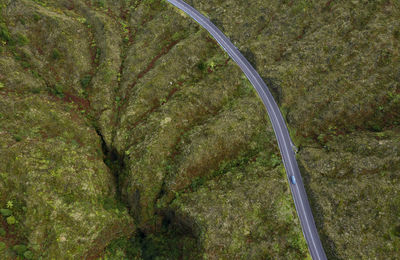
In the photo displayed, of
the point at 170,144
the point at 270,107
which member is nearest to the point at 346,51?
the point at 270,107

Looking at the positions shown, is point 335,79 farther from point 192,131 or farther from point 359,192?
point 192,131

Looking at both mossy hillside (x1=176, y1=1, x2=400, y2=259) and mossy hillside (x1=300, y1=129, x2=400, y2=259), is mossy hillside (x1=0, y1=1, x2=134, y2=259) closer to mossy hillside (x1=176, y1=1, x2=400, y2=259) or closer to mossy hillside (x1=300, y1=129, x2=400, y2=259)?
mossy hillside (x1=300, y1=129, x2=400, y2=259)

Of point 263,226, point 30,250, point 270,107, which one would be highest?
point 270,107

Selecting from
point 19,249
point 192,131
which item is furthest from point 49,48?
point 19,249

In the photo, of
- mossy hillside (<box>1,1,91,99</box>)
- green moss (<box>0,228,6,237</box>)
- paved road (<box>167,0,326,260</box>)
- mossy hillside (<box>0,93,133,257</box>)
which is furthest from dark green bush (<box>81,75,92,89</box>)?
paved road (<box>167,0,326,260</box>)

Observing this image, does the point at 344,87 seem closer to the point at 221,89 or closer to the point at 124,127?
the point at 221,89

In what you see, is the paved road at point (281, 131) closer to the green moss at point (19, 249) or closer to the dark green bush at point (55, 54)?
the dark green bush at point (55, 54)

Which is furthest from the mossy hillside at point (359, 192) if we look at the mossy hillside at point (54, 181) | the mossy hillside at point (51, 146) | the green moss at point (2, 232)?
the green moss at point (2, 232)
